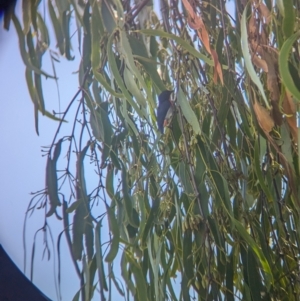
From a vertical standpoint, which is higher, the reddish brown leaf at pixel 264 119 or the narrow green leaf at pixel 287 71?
the narrow green leaf at pixel 287 71

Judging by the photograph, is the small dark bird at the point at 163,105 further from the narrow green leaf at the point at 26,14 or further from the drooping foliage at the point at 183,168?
the narrow green leaf at the point at 26,14

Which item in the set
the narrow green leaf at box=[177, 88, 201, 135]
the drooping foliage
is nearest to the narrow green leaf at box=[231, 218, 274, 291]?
the drooping foliage

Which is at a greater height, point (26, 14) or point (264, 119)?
point (26, 14)

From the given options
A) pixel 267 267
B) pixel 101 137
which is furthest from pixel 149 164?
pixel 267 267

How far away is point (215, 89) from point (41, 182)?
275 mm

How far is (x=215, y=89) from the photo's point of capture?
491mm

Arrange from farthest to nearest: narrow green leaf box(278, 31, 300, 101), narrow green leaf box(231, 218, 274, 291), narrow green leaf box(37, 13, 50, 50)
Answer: narrow green leaf box(37, 13, 50, 50), narrow green leaf box(231, 218, 274, 291), narrow green leaf box(278, 31, 300, 101)

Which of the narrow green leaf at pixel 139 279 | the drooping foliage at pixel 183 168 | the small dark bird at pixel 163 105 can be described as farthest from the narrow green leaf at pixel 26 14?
the narrow green leaf at pixel 139 279

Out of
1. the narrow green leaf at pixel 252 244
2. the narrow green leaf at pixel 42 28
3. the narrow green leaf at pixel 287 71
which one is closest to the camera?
the narrow green leaf at pixel 287 71

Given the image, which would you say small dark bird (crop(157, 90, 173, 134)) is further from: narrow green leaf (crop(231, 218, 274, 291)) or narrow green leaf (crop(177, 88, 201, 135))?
narrow green leaf (crop(231, 218, 274, 291))

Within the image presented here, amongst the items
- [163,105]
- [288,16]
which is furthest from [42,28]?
[288,16]

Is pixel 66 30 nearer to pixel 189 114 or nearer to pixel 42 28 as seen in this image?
pixel 42 28

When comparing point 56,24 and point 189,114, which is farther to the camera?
point 56,24

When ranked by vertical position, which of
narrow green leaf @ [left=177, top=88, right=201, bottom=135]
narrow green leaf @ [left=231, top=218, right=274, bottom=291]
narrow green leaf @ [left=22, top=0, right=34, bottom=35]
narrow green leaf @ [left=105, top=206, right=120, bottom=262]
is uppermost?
narrow green leaf @ [left=22, top=0, right=34, bottom=35]
